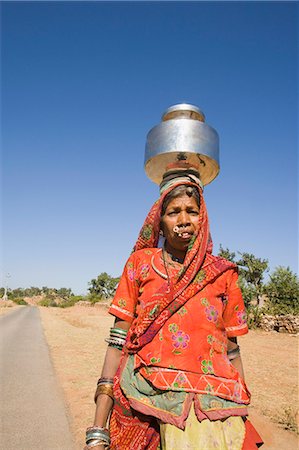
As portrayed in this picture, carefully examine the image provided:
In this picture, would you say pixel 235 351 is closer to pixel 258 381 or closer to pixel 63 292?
pixel 258 381

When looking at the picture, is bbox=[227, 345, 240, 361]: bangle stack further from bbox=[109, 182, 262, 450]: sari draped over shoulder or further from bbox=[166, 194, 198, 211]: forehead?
bbox=[166, 194, 198, 211]: forehead

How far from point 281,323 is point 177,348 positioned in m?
20.2

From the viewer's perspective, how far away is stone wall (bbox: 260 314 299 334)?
62.3 feet

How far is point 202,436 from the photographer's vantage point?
137 cm

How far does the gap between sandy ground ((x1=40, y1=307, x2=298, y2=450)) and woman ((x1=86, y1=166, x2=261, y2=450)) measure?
3.51m

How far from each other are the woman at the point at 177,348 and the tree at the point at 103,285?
65981 mm

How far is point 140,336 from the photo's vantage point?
1.58m

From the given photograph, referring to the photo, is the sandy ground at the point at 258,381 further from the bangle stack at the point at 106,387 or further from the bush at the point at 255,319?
the bush at the point at 255,319

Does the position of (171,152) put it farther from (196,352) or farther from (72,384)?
(72,384)

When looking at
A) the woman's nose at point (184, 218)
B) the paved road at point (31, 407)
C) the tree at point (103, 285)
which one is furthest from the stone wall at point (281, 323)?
the tree at point (103, 285)

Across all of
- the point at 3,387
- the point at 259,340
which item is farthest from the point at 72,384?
the point at 259,340

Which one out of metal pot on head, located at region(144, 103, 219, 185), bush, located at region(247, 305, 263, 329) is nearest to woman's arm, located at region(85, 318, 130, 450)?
metal pot on head, located at region(144, 103, 219, 185)

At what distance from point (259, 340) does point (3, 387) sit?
12.5m

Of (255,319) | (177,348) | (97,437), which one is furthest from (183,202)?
(255,319)
